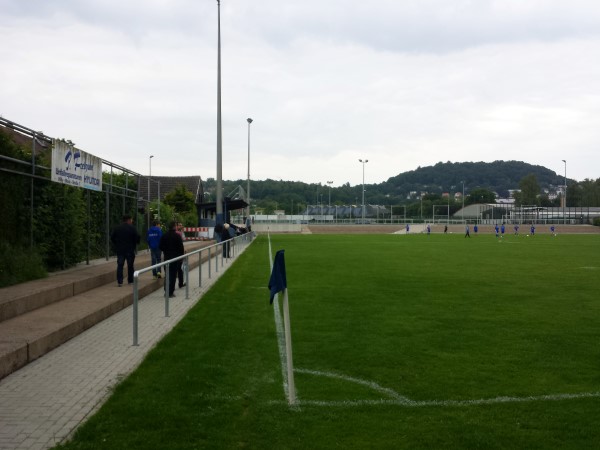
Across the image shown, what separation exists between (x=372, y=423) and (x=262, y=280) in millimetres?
13105

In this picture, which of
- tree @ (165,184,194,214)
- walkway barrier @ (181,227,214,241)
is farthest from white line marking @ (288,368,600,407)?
tree @ (165,184,194,214)

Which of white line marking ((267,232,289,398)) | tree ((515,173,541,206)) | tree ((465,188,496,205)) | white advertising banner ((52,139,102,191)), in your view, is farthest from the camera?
tree ((465,188,496,205))

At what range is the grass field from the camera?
16.8 feet

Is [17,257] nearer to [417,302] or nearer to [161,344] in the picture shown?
[161,344]

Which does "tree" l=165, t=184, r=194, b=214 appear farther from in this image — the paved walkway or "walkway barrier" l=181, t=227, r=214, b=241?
the paved walkway

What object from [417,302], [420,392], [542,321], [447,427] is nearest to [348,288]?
[417,302]

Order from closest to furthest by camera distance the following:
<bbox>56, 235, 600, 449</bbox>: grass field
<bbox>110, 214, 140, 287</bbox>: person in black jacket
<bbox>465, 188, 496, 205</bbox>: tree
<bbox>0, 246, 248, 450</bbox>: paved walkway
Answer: <bbox>56, 235, 600, 449</bbox>: grass field, <bbox>0, 246, 248, 450</bbox>: paved walkway, <bbox>110, 214, 140, 287</bbox>: person in black jacket, <bbox>465, 188, 496, 205</bbox>: tree

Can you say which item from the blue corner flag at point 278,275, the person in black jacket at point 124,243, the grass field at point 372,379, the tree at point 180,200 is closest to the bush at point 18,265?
the person in black jacket at point 124,243

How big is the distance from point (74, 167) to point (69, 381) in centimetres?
1041

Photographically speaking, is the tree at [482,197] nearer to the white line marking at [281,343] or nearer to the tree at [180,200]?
the tree at [180,200]

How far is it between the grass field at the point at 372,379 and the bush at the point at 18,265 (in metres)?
3.49

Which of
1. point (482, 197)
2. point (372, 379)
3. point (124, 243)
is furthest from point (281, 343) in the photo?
point (482, 197)

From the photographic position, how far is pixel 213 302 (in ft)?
44.1

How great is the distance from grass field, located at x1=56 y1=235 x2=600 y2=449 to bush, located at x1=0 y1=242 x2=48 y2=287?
11.4 feet
